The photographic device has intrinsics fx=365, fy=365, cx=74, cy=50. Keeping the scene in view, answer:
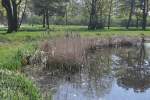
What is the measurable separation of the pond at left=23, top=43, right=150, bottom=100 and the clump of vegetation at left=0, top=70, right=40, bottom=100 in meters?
0.73

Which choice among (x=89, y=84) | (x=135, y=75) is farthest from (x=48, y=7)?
(x=89, y=84)

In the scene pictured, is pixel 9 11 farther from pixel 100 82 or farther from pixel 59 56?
pixel 100 82

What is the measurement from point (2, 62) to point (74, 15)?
76985mm

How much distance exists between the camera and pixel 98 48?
30.8 meters

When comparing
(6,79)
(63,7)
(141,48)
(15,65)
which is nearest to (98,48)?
(141,48)

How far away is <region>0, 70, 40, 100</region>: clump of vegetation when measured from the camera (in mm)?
9788

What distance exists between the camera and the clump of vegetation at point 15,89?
32.1 ft

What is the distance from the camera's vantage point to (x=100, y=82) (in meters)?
16.5

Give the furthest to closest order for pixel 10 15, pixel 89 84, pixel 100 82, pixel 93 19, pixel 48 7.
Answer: pixel 93 19, pixel 48 7, pixel 10 15, pixel 100 82, pixel 89 84

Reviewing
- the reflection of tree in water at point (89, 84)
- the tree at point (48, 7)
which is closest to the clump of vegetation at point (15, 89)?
the reflection of tree in water at point (89, 84)

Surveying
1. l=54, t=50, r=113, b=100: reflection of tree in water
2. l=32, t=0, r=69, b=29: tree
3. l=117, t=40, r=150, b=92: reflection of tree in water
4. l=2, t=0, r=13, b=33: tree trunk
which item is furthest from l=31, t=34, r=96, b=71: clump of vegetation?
l=32, t=0, r=69, b=29: tree

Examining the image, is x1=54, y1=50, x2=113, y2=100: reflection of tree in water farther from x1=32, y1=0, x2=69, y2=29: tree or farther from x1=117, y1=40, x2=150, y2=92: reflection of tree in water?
x1=32, y1=0, x2=69, y2=29: tree

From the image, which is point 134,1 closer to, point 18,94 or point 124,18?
point 124,18

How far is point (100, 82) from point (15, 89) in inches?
257
